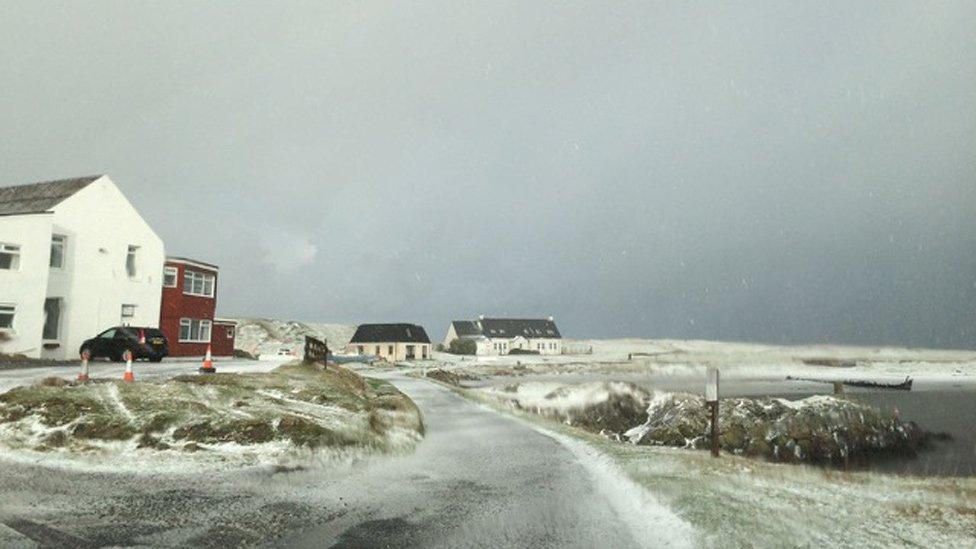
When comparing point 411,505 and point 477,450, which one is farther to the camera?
point 477,450

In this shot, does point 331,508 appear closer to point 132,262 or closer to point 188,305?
point 132,262

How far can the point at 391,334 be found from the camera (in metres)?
106

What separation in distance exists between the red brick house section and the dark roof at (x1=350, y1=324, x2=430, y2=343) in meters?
54.3

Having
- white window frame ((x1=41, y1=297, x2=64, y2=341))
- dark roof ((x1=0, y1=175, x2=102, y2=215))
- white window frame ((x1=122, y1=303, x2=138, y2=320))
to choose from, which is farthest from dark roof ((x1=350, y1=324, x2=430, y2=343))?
white window frame ((x1=41, y1=297, x2=64, y2=341))

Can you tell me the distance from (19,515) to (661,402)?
116 feet

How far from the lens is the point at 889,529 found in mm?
7109

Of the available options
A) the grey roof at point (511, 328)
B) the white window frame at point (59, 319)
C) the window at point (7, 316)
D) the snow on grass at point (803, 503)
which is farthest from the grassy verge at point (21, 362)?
the grey roof at point (511, 328)

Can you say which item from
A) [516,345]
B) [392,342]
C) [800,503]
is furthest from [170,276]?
[516,345]

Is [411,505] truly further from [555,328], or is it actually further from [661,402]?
[555,328]

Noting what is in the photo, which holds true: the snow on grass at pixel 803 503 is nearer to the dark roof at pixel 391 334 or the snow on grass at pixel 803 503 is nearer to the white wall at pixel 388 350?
the white wall at pixel 388 350

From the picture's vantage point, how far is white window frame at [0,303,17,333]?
3291cm

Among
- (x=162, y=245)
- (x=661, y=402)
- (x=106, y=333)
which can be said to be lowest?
(x=661, y=402)

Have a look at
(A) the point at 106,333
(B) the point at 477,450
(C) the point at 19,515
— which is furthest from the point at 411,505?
(A) the point at 106,333

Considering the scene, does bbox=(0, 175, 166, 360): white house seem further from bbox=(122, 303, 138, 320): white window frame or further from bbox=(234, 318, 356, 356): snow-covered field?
bbox=(234, 318, 356, 356): snow-covered field
